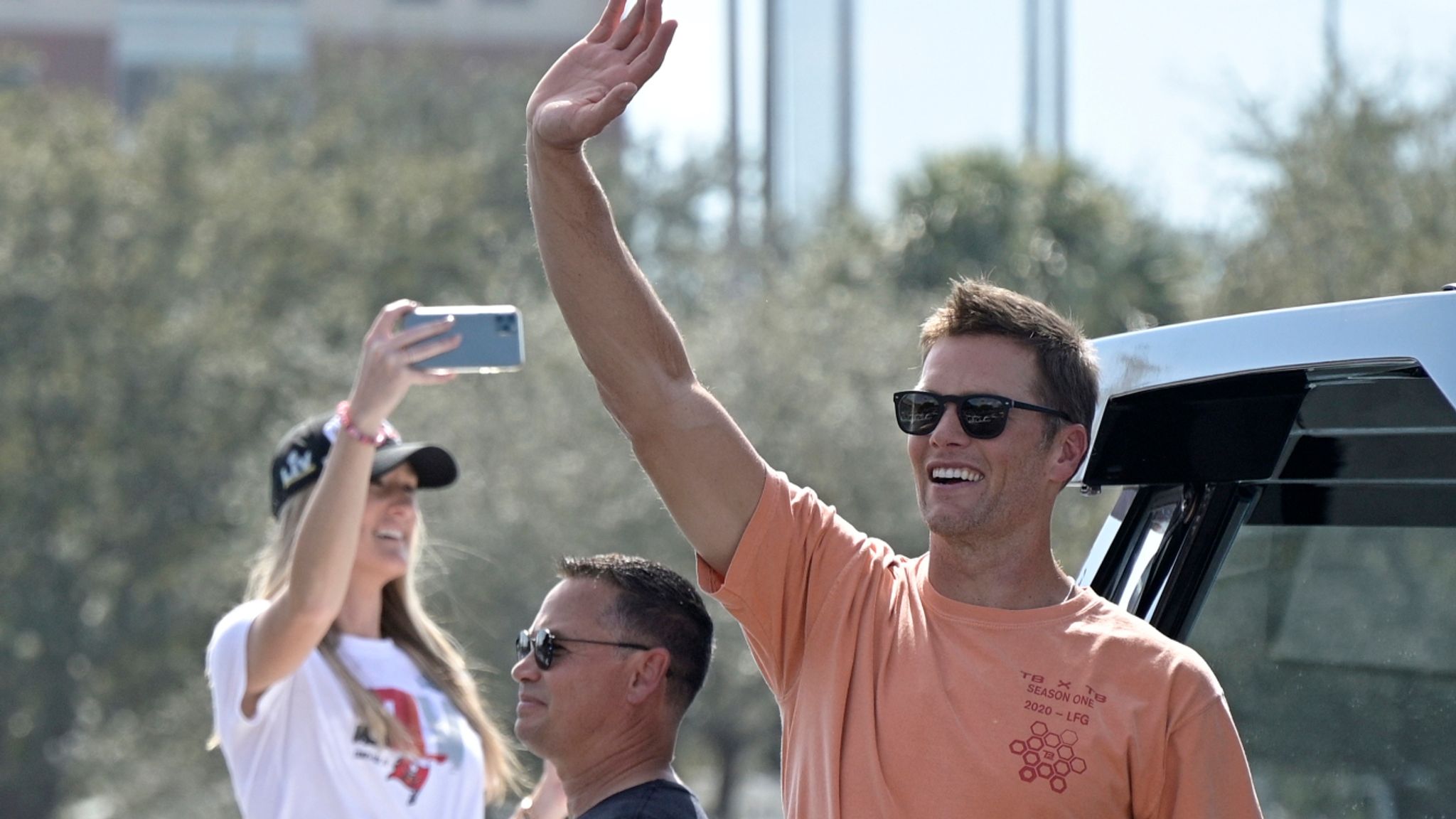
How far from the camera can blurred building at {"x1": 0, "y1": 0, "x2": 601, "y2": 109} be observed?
5453 centimetres

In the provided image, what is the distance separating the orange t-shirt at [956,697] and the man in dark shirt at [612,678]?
0.36 meters

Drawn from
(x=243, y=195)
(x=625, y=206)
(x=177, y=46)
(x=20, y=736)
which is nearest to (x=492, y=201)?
(x=625, y=206)

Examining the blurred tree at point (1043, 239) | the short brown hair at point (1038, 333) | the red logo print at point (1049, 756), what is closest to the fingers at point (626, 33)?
the short brown hair at point (1038, 333)

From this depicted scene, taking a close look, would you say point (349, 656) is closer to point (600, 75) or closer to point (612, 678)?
point (612, 678)

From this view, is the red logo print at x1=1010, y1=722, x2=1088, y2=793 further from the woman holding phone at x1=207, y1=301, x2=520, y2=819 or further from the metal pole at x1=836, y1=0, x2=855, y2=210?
the metal pole at x1=836, y1=0, x2=855, y2=210

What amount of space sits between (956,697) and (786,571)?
291mm

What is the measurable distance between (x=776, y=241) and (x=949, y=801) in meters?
24.7

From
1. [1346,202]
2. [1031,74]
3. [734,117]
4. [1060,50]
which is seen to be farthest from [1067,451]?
[1031,74]

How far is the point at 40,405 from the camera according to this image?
22.5 m

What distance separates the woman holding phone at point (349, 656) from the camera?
355 cm

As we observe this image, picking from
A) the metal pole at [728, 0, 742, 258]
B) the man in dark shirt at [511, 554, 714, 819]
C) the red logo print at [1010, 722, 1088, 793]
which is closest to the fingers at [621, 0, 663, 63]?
the man in dark shirt at [511, 554, 714, 819]

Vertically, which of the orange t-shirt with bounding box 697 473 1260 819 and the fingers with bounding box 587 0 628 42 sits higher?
the fingers with bounding box 587 0 628 42

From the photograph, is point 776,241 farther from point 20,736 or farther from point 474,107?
point 474,107

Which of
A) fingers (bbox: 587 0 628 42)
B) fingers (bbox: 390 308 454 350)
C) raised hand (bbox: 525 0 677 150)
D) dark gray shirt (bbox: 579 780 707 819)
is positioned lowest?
dark gray shirt (bbox: 579 780 707 819)
